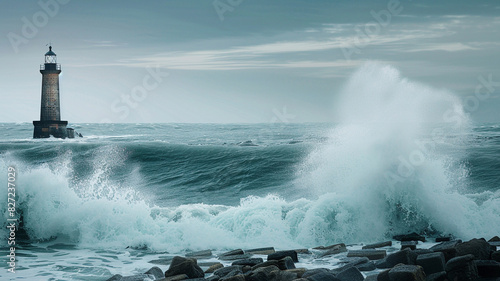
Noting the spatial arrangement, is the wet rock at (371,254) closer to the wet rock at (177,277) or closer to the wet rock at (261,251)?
the wet rock at (261,251)

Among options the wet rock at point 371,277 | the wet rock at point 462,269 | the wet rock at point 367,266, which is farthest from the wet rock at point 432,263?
the wet rock at point 367,266

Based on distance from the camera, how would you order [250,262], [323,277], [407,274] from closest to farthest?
[407,274]
[323,277]
[250,262]

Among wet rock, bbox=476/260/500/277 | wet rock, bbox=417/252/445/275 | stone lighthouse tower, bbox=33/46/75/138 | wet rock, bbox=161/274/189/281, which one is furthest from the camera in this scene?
stone lighthouse tower, bbox=33/46/75/138

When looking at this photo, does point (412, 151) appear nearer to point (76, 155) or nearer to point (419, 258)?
point (419, 258)

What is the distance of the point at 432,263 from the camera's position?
247 inches

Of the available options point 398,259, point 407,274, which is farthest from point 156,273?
point 407,274

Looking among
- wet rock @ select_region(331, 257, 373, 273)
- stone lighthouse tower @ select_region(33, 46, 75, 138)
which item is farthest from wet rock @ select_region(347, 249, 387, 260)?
stone lighthouse tower @ select_region(33, 46, 75, 138)

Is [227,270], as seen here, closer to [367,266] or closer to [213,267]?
[213,267]

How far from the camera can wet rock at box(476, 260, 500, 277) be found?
239 inches

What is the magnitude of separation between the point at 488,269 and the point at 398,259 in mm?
1098

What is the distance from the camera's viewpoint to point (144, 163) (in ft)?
71.2

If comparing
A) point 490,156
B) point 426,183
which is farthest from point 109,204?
point 490,156

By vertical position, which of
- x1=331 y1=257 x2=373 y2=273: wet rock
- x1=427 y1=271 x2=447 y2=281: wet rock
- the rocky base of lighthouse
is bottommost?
x1=427 y1=271 x2=447 y2=281: wet rock

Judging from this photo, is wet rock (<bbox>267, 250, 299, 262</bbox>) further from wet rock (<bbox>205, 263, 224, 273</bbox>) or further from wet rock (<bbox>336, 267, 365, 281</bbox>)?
wet rock (<bbox>336, 267, 365, 281</bbox>)
